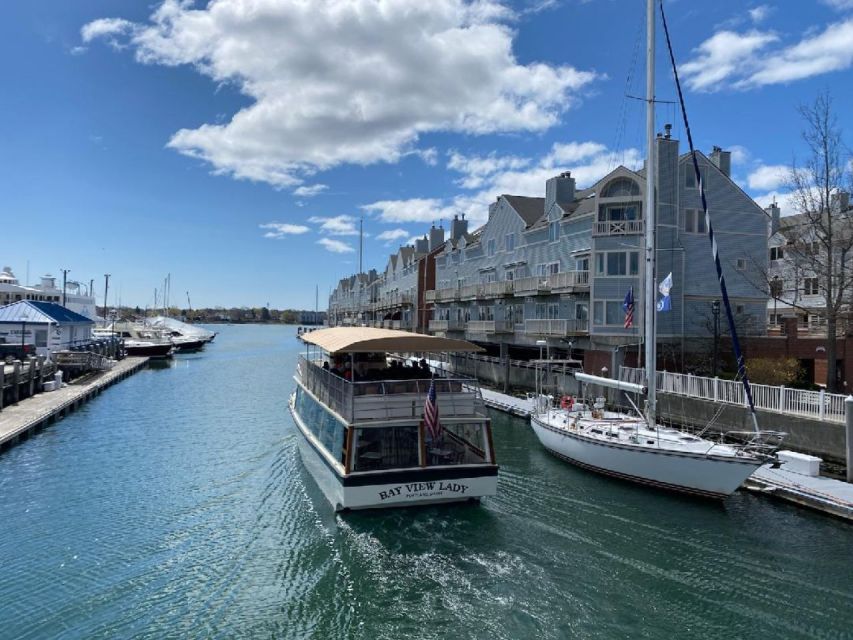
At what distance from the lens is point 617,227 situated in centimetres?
3462

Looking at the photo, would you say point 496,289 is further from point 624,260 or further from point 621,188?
point 621,188

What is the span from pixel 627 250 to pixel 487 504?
22.3m

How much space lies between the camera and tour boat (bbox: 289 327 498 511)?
15078mm

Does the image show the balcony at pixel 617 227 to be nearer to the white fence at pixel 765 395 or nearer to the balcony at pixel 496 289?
the white fence at pixel 765 395

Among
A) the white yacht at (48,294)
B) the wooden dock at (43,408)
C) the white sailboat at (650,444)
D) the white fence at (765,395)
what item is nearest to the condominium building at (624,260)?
the white fence at (765,395)

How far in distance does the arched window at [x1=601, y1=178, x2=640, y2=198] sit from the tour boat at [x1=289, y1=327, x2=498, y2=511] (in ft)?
72.2

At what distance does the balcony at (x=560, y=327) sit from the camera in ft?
121

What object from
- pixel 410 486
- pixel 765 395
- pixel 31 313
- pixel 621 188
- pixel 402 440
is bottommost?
pixel 410 486

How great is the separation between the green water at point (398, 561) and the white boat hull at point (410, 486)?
0.62m

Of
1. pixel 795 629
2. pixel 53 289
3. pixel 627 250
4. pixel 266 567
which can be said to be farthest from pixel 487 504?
pixel 53 289

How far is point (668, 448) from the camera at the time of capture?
18.8 meters

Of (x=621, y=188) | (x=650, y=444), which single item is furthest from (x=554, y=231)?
(x=650, y=444)

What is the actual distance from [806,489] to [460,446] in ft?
34.0

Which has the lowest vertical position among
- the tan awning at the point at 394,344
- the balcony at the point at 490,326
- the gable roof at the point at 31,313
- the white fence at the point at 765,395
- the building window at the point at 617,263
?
the white fence at the point at 765,395
